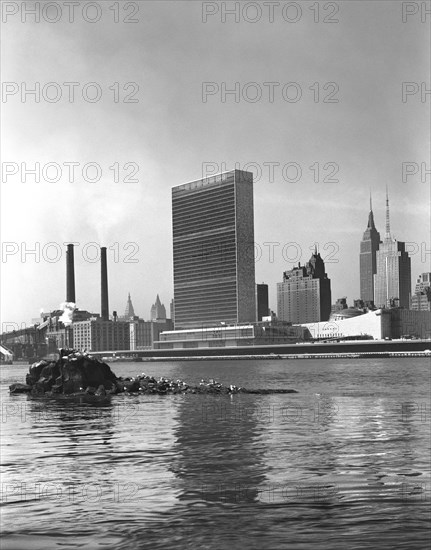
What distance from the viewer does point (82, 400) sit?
2717 inches

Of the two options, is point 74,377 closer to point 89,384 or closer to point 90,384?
point 89,384

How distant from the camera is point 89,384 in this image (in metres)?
76.9

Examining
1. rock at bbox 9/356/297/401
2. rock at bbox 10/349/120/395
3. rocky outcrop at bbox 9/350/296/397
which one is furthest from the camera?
rock at bbox 10/349/120/395

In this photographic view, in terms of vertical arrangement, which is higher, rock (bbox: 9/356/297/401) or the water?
the water

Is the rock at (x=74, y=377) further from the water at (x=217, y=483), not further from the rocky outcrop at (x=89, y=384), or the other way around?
the water at (x=217, y=483)

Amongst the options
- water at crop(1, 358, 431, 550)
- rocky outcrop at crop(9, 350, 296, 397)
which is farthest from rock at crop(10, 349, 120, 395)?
water at crop(1, 358, 431, 550)

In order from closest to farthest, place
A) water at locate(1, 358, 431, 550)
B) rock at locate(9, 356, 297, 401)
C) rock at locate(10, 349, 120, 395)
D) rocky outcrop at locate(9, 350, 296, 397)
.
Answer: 1. water at locate(1, 358, 431, 550)
2. rock at locate(9, 356, 297, 401)
3. rocky outcrop at locate(9, 350, 296, 397)
4. rock at locate(10, 349, 120, 395)

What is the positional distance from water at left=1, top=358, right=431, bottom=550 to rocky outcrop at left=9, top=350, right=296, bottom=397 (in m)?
27.7

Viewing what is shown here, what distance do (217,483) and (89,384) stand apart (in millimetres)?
54518

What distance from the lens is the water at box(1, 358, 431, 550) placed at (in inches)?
677

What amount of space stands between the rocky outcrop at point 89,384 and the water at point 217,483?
2770 centimetres

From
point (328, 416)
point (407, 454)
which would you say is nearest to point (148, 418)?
point (328, 416)

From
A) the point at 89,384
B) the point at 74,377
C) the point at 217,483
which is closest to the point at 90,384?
the point at 89,384

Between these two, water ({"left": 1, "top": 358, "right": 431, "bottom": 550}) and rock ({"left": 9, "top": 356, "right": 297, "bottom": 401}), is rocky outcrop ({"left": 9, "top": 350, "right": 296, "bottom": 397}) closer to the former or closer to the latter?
rock ({"left": 9, "top": 356, "right": 297, "bottom": 401})
